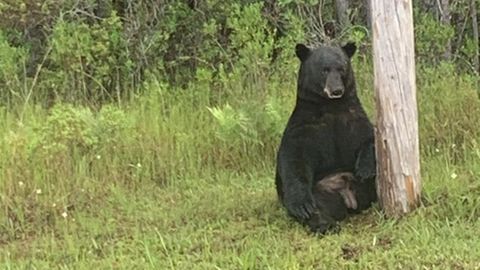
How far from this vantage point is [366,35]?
10328mm

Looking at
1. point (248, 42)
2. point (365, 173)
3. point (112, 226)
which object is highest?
point (248, 42)

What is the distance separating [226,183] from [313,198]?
147 cm

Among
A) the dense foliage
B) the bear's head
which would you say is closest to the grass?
the dense foliage

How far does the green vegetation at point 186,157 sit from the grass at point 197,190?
1cm

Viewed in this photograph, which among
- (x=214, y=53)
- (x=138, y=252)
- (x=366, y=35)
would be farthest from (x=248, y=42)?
(x=138, y=252)

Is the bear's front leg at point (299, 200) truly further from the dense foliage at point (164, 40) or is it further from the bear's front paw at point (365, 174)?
the dense foliage at point (164, 40)

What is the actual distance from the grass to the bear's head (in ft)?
2.82

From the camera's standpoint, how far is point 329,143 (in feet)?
21.0

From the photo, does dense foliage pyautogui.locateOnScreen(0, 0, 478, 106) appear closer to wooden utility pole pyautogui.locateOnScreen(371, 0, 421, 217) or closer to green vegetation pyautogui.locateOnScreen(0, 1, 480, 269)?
green vegetation pyautogui.locateOnScreen(0, 1, 480, 269)

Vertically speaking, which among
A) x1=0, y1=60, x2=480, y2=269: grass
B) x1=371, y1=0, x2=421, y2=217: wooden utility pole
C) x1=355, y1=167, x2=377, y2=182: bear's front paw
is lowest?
x1=0, y1=60, x2=480, y2=269: grass

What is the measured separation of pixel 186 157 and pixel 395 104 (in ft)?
7.95

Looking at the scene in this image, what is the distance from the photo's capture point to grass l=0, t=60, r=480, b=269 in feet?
18.2

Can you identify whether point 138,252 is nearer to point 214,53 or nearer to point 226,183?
point 226,183

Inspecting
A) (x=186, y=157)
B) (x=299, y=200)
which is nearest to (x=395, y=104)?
(x=299, y=200)
